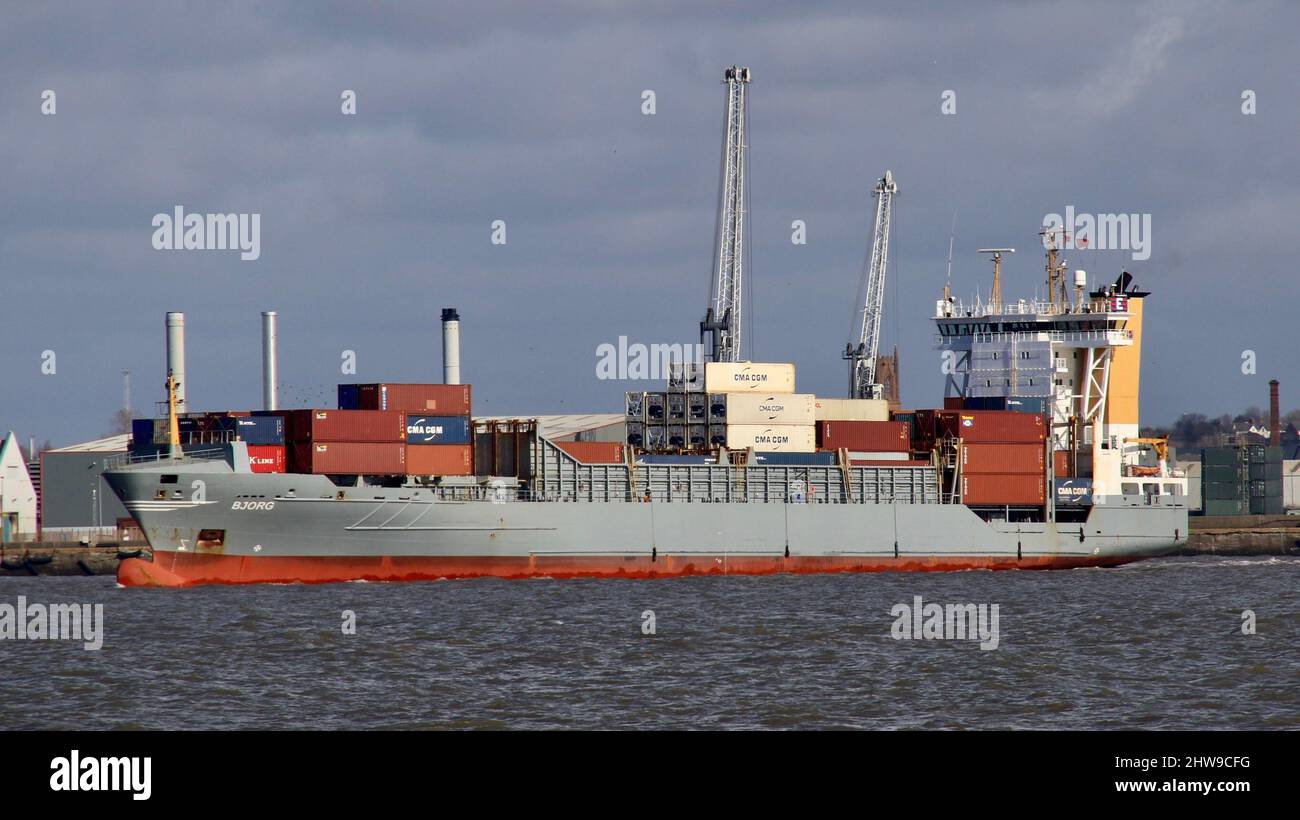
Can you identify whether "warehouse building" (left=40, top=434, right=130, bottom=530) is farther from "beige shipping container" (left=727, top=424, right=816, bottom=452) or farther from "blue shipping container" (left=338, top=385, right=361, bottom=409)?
"beige shipping container" (left=727, top=424, right=816, bottom=452)

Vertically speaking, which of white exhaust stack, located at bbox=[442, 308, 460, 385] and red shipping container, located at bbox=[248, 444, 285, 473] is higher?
white exhaust stack, located at bbox=[442, 308, 460, 385]

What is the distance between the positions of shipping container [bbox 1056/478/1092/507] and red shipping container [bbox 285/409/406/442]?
27034 millimetres

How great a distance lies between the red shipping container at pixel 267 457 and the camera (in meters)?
50.4

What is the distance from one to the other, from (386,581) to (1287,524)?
65249 mm

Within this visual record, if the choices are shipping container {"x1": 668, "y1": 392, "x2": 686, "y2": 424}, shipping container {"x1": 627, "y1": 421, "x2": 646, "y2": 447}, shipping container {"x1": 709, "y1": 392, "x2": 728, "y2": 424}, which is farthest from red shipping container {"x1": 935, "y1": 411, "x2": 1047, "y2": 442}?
shipping container {"x1": 627, "y1": 421, "x2": 646, "y2": 447}

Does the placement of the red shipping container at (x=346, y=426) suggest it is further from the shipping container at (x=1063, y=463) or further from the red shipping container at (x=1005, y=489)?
the shipping container at (x=1063, y=463)

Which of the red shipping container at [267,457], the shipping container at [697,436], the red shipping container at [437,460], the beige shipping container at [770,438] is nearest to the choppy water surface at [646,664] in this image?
the red shipping container at [267,457]

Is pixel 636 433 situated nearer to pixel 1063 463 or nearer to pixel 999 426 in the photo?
pixel 999 426

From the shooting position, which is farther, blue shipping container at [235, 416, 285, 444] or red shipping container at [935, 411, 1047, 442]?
red shipping container at [935, 411, 1047, 442]

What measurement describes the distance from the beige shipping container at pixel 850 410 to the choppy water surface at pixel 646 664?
17116 mm

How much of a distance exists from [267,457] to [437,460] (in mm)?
5550

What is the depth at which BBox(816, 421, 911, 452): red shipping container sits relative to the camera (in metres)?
59.7

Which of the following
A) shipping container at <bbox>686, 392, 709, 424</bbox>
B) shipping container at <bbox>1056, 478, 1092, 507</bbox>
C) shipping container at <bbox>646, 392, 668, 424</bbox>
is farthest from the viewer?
shipping container at <bbox>1056, 478, 1092, 507</bbox>
